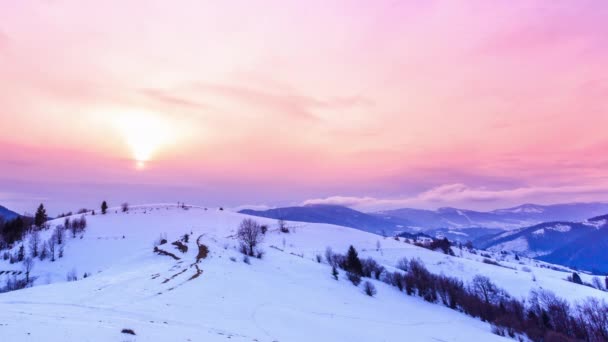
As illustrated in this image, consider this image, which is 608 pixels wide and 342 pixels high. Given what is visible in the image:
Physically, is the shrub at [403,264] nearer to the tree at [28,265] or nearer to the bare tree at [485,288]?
the bare tree at [485,288]

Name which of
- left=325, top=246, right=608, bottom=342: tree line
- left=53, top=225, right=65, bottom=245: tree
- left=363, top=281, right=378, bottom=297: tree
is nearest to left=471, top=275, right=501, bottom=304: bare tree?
left=325, top=246, right=608, bottom=342: tree line

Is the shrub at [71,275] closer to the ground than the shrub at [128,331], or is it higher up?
closer to the ground

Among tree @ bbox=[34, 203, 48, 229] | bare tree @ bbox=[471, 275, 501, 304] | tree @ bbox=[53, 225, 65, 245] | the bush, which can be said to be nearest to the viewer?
the bush

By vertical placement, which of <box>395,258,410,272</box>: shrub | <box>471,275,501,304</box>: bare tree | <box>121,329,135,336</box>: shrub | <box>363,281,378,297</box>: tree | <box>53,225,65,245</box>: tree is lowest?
<box>471,275,501,304</box>: bare tree

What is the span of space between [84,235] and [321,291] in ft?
271

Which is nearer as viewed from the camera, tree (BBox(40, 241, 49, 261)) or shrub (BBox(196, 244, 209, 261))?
shrub (BBox(196, 244, 209, 261))

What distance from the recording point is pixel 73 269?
6606cm

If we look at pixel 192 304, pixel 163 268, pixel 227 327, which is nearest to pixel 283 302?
pixel 192 304

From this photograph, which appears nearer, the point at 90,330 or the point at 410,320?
the point at 90,330

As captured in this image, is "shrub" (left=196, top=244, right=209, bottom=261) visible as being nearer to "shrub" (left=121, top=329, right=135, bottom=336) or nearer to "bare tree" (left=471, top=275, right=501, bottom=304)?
"shrub" (left=121, top=329, right=135, bottom=336)

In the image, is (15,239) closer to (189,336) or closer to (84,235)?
(84,235)

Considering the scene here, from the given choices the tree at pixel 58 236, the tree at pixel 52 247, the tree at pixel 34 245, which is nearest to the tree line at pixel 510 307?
the tree at pixel 52 247

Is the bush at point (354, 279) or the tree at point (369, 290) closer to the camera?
the tree at point (369, 290)

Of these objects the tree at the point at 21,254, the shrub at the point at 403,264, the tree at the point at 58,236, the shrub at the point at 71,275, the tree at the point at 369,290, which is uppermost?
the tree at the point at 58,236
